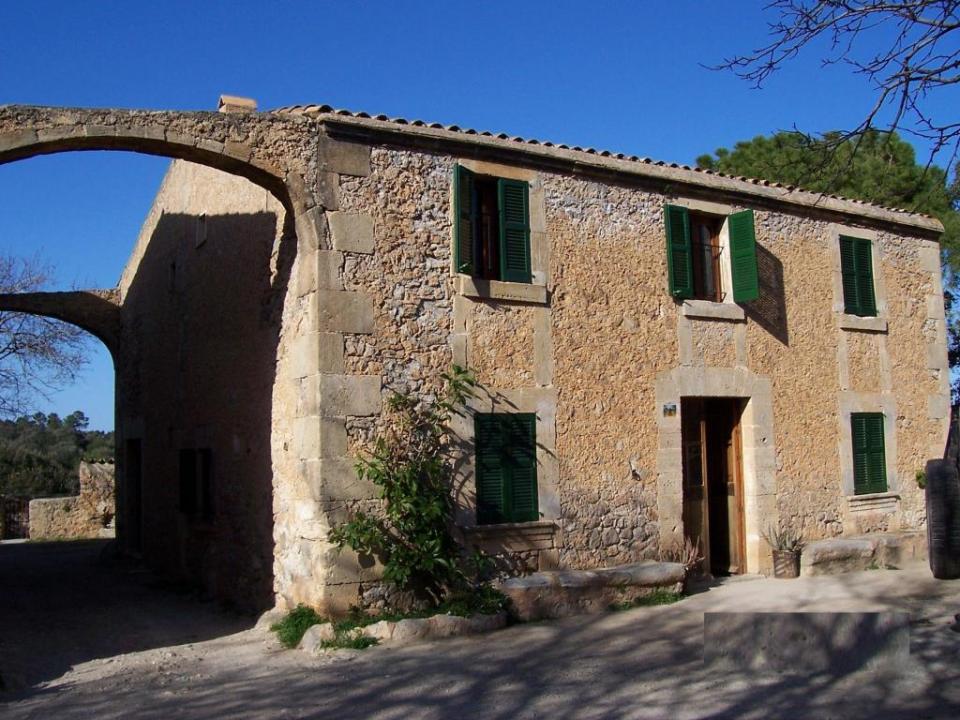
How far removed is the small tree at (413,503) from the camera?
292 inches

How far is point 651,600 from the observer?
8.49 metres

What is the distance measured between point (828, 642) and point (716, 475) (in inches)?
180

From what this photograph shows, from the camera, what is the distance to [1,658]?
7.03 meters

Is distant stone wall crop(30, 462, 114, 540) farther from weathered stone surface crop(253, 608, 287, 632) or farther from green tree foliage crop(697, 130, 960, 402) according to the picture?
green tree foliage crop(697, 130, 960, 402)

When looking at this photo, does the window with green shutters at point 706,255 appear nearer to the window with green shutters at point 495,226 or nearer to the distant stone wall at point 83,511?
the window with green shutters at point 495,226

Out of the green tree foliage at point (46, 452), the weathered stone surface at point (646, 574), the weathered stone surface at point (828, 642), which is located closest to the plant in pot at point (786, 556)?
the weathered stone surface at point (646, 574)

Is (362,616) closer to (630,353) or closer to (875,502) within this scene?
(630,353)

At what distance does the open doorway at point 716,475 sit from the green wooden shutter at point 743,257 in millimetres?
1192

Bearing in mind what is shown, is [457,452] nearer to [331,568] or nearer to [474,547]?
[474,547]

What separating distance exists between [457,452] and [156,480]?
5.49 meters

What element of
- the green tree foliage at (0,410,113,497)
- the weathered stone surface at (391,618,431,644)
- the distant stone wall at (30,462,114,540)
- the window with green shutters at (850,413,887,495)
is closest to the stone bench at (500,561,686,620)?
the weathered stone surface at (391,618,431,644)

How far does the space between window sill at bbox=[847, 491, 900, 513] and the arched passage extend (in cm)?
665

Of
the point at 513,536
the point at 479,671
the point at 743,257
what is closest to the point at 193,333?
the point at 513,536

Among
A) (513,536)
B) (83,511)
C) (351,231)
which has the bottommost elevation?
(83,511)
